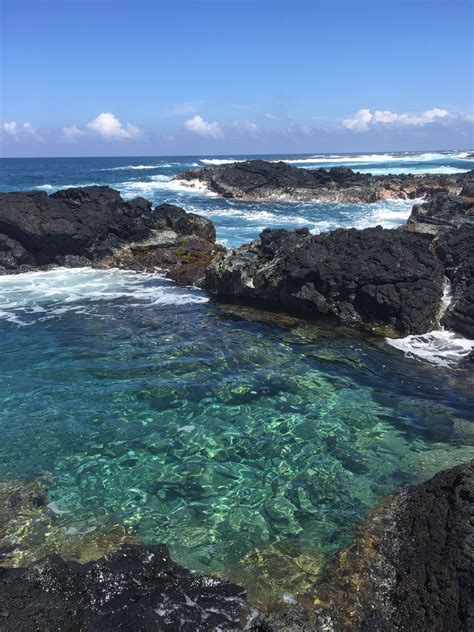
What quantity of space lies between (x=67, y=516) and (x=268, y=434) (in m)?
3.02

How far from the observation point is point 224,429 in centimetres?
771

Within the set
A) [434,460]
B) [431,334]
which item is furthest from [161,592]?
[431,334]

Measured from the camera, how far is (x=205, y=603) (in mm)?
4344

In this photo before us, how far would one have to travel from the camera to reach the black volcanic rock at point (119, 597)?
152 inches

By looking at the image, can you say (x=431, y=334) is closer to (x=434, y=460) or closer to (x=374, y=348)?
(x=374, y=348)

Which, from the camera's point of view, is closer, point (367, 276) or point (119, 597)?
point (119, 597)

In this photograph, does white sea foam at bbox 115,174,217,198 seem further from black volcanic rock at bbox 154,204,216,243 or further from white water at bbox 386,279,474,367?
white water at bbox 386,279,474,367

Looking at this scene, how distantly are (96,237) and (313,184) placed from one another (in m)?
33.3

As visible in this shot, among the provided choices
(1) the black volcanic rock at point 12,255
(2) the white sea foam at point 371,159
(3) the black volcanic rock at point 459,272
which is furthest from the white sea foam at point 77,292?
(2) the white sea foam at point 371,159

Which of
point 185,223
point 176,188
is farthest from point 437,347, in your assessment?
point 176,188

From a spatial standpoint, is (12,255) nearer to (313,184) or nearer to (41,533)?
(41,533)

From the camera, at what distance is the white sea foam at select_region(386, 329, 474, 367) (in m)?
10.3

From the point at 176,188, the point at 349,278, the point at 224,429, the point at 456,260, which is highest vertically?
the point at 456,260

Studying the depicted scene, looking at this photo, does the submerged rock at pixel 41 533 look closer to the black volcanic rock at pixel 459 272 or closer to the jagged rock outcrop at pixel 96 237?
the black volcanic rock at pixel 459 272
